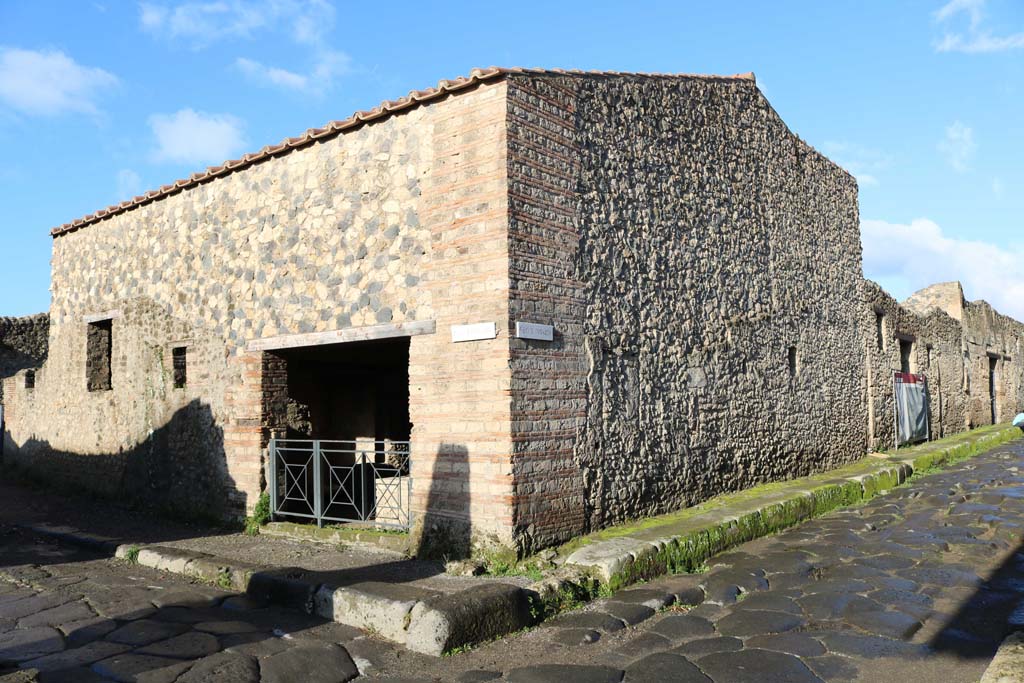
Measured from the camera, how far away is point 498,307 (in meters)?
5.82

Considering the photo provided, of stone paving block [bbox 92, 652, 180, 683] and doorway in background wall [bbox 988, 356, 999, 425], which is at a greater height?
doorway in background wall [bbox 988, 356, 999, 425]

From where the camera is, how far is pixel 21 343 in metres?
14.8

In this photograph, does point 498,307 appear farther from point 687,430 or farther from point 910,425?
point 910,425

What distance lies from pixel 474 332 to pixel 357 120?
2573 millimetres

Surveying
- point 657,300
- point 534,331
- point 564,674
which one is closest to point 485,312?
point 534,331

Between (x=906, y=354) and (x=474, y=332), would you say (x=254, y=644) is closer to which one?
(x=474, y=332)

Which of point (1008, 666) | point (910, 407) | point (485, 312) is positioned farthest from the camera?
point (910, 407)

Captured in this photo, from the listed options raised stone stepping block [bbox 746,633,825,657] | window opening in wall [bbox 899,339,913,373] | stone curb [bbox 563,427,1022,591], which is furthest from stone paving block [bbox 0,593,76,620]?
window opening in wall [bbox 899,339,913,373]

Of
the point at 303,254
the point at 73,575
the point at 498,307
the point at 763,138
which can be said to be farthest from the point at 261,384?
the point at 763,138

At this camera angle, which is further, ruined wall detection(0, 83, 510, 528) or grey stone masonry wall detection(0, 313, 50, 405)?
grey stone masonry wall detection(0, 313, 50, 405)

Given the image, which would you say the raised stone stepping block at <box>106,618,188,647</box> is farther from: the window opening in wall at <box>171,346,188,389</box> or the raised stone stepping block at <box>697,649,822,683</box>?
the window opening in wall at <box>171,346,188,389</box>

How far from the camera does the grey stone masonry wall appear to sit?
568 inches

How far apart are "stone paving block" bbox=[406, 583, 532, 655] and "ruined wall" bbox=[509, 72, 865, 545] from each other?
107 cm

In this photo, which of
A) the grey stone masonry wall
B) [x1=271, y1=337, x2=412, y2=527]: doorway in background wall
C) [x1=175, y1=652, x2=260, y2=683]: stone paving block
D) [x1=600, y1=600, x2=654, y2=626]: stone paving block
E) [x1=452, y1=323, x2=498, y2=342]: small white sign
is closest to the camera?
[x1=175, y1=652, x2=260, y2=683]: stone paving block
